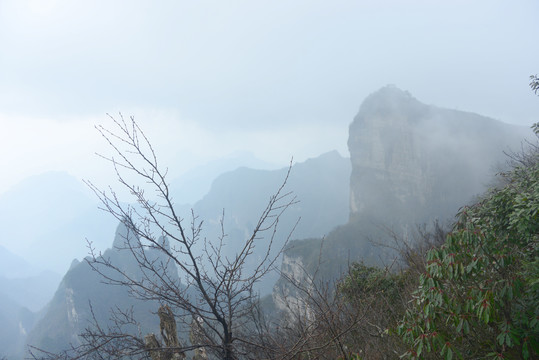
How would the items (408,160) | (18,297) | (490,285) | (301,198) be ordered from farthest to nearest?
(18,297), (301,198), (408,160), (490,285)

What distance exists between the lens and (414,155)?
90.3 metres

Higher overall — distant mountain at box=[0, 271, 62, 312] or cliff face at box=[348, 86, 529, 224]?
cliff face at box=[348, 86, 529, 224]

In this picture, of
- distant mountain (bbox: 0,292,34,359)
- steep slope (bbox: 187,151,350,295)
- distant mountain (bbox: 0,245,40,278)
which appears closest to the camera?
distant mountain (bbox: 0,292,34,359)

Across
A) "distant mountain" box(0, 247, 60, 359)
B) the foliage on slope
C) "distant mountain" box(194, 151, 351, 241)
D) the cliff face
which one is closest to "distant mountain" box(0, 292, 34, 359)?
"distant mountain" box(0, 247, 60, 359)

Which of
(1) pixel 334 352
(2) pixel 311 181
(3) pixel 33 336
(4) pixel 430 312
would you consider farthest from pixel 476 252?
(2) pixel 311 181

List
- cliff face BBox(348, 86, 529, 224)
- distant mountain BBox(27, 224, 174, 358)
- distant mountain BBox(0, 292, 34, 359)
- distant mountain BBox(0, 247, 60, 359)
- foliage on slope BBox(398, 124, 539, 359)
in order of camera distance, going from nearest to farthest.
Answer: foliage on slope BBox(398, 124, 539, 359) < distant mountain BBox(27, 224, 174, 358) < cliff face BBox(348, 86, 529, 224) < distant mountain BBox(0, 292, 34, 359) < distant mountain BBox(0, 247, 60, 359)

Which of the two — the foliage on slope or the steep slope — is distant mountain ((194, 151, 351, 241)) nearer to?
the steep slope

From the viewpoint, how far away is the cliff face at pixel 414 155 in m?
81.8

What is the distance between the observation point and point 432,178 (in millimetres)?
86438

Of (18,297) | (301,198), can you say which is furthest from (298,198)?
(18,297)

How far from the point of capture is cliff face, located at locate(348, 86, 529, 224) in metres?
81.8

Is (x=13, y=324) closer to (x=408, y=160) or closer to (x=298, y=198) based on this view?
(x=298, y=198)

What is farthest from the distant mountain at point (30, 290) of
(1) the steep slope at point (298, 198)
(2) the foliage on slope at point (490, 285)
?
(2) the foliage on slope at point (490, 285)

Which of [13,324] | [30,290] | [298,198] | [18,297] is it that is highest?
[298,198]
